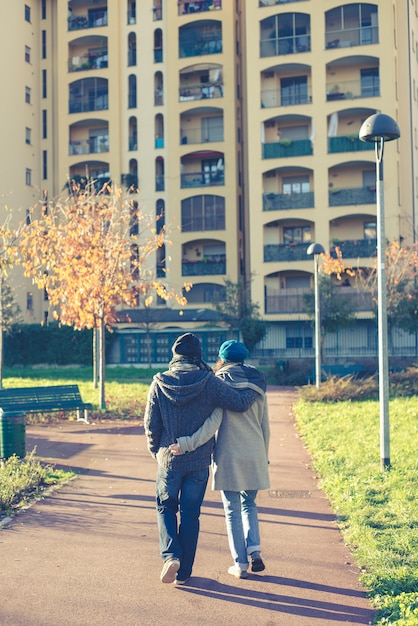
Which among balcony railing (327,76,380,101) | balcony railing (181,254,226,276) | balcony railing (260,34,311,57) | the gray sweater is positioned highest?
balcony railing (260,34,311,57)

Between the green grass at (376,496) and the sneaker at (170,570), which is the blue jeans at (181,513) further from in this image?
the green grass at (376,496)

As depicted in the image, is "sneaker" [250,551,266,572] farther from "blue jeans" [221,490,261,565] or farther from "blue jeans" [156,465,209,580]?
"blue jeans" [156,465,209,580]

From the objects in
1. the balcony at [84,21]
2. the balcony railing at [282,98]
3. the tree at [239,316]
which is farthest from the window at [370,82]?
the balcony at [84,21]

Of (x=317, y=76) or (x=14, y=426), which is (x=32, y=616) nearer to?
(x=14, y=426)

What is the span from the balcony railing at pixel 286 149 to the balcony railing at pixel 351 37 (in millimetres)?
6370

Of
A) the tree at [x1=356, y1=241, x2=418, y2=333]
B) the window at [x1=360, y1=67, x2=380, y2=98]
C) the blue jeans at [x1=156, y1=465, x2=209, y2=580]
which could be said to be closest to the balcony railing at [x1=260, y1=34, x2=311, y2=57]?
the window at [x1=360, y1=67, x2=380, y2=98]

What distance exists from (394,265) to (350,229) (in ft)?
40.6

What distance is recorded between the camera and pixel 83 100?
169ft

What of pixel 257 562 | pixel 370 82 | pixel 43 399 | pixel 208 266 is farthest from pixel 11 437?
pixel 370 82

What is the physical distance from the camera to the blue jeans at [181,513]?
5570 millimetres

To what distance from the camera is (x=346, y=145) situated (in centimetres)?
4522

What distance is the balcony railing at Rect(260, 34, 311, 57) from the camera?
4656 centimetres

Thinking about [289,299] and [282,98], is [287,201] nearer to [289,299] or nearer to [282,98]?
[289,299]

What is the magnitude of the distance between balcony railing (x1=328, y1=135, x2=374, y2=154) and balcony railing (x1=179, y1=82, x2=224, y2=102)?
843 cm
